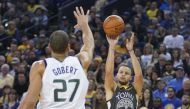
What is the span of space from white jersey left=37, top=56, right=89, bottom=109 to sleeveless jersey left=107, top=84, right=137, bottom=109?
1.99 m

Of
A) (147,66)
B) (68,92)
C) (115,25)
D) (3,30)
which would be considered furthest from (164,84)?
(68,92)

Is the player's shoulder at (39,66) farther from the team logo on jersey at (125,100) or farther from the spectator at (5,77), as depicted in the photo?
the spectator at (5,77)

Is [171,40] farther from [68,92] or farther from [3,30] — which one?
[68,92]

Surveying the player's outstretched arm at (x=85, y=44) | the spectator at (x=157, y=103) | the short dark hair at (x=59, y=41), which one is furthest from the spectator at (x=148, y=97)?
the short dark hair at (x=59, y=41)

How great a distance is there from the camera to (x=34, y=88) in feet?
19.9

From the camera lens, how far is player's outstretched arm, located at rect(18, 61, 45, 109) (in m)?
5.99

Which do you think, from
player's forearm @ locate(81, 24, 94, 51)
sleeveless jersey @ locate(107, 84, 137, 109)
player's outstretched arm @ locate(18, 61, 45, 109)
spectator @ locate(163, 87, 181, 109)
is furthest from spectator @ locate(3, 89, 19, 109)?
player's outstretched arm @ locate(18, 61, 45, 109)

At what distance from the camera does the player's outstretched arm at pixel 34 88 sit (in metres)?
5.99

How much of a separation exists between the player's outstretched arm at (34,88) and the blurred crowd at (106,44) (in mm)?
6070

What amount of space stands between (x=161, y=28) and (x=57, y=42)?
1198 centimetres

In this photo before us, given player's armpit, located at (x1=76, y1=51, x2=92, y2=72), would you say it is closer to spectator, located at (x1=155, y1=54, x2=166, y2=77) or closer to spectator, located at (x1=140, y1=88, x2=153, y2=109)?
spectator, located at (x1=140, y1=88, x2=153, y2=109)

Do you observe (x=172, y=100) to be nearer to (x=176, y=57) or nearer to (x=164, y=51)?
(x=176, y=57)

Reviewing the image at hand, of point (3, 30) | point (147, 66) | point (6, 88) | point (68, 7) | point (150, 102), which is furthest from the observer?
point (68, 7)

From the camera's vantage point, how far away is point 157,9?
64.5ft
